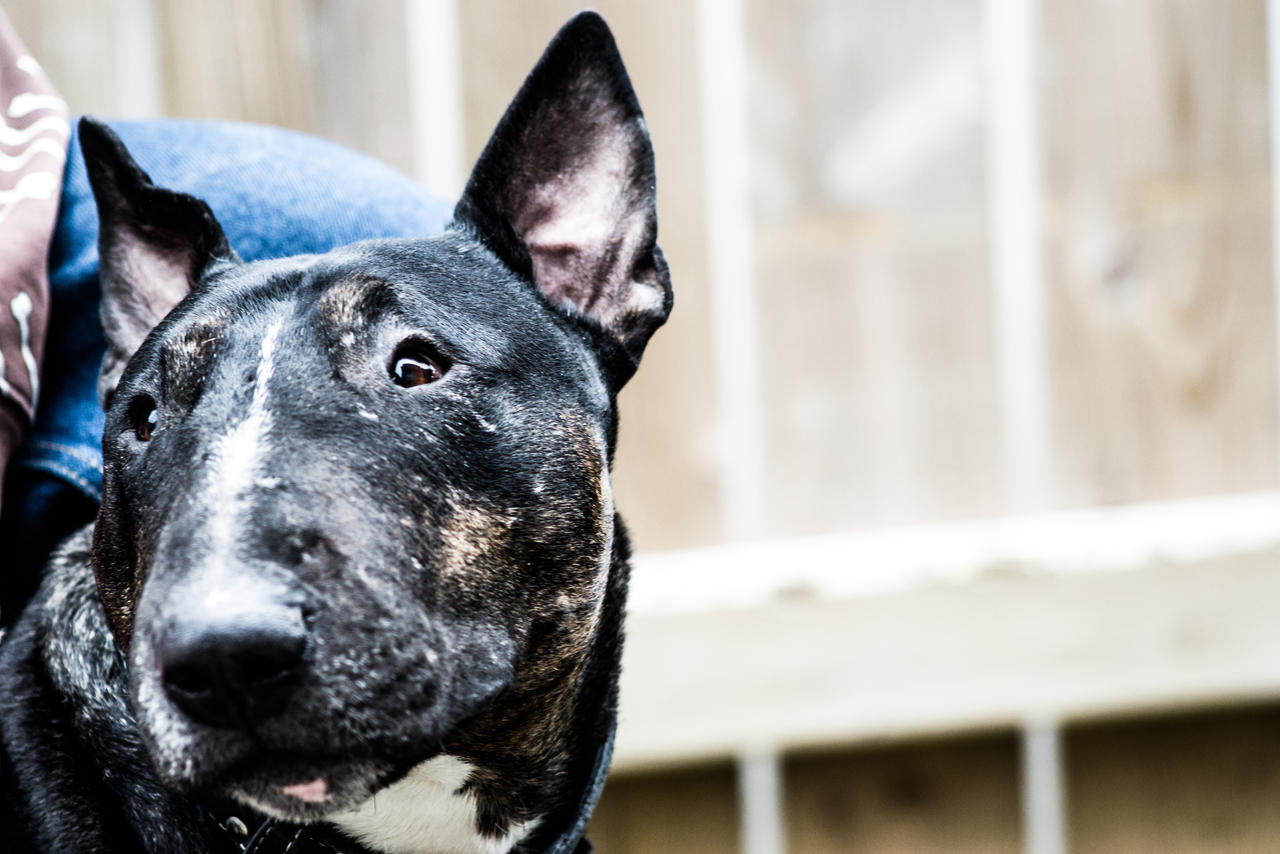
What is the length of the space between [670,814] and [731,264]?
1.33m

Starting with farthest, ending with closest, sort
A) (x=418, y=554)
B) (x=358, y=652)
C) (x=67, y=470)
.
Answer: (x=67, y=470)
(x=418, y=554)
(x=358, y=652)

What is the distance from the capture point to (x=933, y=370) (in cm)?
312

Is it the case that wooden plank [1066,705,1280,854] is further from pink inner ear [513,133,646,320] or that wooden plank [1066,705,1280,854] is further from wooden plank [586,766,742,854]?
pink inner ear [513,133,646,320]

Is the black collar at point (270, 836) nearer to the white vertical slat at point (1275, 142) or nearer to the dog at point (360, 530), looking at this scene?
the dog at point (360, 530)

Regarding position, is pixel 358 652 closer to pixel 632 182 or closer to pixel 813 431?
pixel 632 182

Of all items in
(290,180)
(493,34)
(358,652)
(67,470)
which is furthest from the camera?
(493,34)

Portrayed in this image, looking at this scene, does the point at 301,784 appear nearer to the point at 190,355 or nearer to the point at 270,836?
the point at 270,836

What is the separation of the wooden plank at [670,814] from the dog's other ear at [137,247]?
171 cm

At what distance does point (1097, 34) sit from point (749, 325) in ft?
3.52

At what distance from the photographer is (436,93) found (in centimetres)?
303

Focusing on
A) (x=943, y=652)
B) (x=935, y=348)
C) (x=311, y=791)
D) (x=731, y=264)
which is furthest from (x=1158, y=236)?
(x=311, y=791)

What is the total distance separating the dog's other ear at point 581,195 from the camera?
1.75 metres

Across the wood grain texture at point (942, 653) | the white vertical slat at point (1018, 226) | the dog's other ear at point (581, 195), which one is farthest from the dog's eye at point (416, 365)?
the white vertical slat at point (1018, 226)

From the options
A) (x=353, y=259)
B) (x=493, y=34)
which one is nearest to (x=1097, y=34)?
(x=493, y=34)
